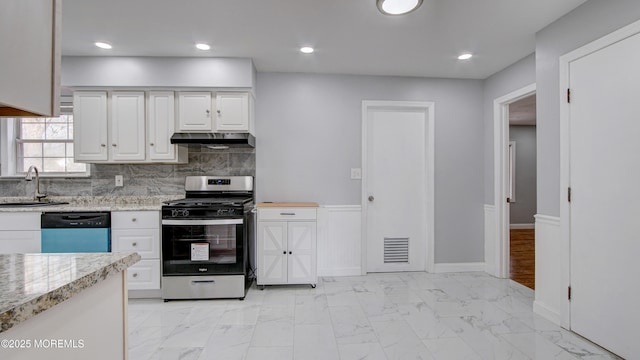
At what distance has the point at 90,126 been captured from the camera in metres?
2.96

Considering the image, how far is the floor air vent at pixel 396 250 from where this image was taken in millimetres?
3578

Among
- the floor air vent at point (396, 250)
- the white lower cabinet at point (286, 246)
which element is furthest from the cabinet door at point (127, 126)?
the floor air vent at point (396, 250)

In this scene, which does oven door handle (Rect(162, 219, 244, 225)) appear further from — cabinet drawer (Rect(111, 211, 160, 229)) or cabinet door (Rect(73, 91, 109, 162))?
cabinet door (Rect(73, 91, 109, 162))

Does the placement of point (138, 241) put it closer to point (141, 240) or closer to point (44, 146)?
point (141, 240)

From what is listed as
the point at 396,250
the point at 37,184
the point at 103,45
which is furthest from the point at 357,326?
the point at 37,184

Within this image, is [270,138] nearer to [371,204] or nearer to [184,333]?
[371,204]

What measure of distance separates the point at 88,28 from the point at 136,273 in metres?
2.18

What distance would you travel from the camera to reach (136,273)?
2.71 meters

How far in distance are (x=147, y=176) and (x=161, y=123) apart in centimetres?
70

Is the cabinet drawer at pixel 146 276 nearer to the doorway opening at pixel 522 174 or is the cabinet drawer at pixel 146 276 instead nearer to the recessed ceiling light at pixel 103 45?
the recessed ceiling light at pixel 103 45

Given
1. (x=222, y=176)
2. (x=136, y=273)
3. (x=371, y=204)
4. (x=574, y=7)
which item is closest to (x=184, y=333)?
(x=136, y=273)

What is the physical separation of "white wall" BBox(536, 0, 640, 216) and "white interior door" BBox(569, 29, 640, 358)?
0.14 meters

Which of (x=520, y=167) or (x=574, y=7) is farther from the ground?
(x=574, y=7)

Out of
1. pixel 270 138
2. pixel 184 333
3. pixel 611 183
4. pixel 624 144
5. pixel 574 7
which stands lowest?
pixel 184 333
